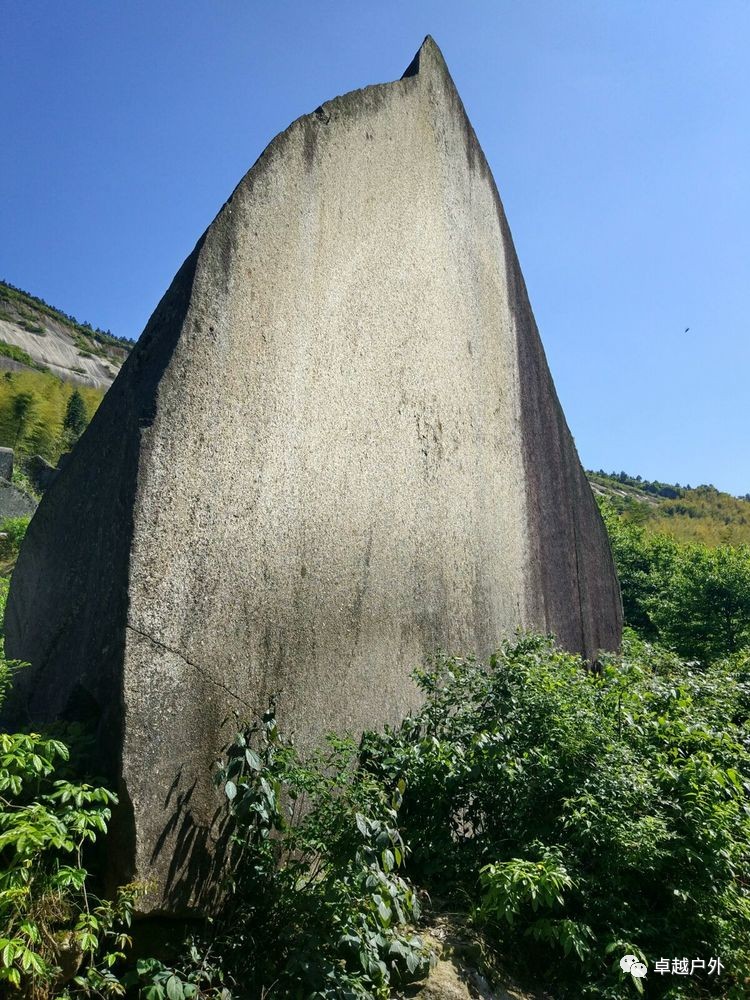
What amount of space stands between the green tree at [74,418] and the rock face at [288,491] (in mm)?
31236

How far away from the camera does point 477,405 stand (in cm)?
530

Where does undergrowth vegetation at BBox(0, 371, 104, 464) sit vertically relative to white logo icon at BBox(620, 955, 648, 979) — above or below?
above

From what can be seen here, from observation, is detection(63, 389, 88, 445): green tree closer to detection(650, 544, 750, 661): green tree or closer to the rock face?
detection(650, 544, 750, 661): green tree

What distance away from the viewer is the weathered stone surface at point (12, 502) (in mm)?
15781

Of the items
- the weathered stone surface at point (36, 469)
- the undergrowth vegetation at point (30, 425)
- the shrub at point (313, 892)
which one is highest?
the undergrowth vegetation at point (30, 425)

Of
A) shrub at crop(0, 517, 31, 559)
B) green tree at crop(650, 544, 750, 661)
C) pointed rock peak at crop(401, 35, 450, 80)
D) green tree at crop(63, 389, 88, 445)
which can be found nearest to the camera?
pointed rock peak at crop(401, 35, 450, 80)

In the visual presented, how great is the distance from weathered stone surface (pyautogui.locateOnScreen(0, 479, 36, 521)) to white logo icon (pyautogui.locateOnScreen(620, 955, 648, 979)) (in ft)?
51.0

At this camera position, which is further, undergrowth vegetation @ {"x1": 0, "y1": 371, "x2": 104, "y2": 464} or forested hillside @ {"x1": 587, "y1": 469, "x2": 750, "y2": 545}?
forested hillside @ {"x1": 587, "y1": 469, "x2": 750, "y2": 545}

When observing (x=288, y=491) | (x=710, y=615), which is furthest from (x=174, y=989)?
(x=710, y=615)

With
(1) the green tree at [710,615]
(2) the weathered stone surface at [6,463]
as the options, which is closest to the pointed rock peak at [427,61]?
(1) the green tree at [710,615]

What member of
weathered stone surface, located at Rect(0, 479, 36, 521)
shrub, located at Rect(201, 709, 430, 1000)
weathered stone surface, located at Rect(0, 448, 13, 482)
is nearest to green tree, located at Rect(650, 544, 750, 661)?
shrub, located at Rect(201, 709, 430, 1000)

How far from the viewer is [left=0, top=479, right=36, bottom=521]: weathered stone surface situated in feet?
51.8

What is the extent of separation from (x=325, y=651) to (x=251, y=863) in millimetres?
1011

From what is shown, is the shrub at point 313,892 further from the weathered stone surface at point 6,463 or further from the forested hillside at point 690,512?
the forested hillside at point 690,512
